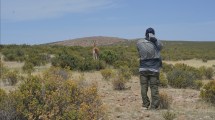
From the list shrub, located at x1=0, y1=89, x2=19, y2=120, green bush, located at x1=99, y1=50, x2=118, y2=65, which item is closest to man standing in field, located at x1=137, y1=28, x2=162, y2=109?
shrub, located at x1=0, y1=89, x2=19, y2=120

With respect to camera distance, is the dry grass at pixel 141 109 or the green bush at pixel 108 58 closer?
the dry grass at pixel 141 109

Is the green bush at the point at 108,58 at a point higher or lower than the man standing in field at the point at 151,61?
lower

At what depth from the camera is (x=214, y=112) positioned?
36.1ft

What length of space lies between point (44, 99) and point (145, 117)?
2.77 meters

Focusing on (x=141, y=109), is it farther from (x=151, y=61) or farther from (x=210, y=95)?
(x=210, y=95)

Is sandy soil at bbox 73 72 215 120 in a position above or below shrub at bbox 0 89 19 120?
below

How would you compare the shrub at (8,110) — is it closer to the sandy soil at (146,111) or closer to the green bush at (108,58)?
the sandy soil at (146,111)

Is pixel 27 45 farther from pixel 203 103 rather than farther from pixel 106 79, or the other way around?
pixel 203 103

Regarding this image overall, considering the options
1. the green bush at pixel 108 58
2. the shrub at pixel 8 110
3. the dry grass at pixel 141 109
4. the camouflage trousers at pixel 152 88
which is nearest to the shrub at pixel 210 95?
the dry grass at pixel 141 109

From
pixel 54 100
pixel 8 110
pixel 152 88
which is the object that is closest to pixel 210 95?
pixel 152 88

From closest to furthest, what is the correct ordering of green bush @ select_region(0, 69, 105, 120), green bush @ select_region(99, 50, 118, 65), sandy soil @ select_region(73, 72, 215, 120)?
green bush @ select_region(0, 69, 105, 120) → sandy soil @ select_region(73, 72, 215, 120) → green bush @ select_region(99, 50, 118, 65)

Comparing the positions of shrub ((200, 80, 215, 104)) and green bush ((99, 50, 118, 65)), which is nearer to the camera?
shrub ((200, 80, 215, 104))

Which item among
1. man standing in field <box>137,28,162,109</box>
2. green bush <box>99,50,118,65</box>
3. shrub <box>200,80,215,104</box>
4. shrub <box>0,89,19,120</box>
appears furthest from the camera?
green bush <box>99,50,118,65</box>

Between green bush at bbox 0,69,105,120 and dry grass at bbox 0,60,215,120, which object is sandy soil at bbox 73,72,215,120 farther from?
green bush at bbox 0,69,105,120
